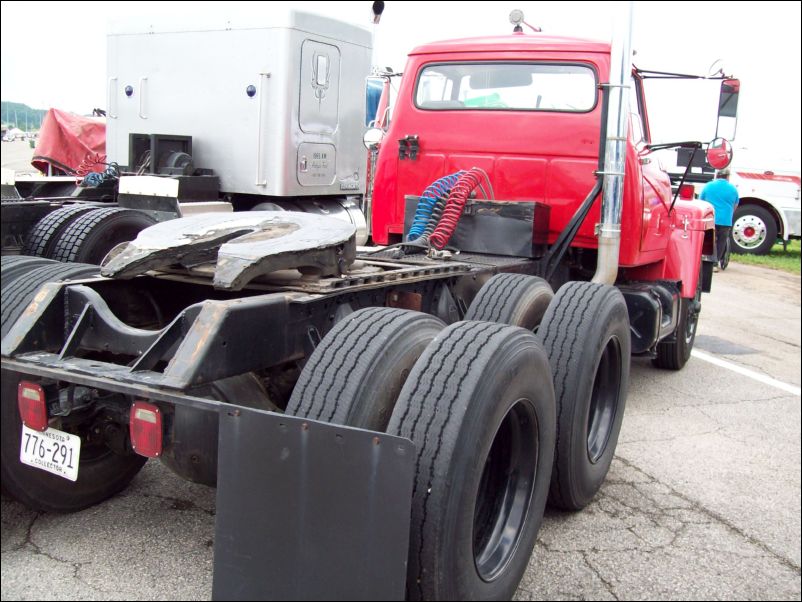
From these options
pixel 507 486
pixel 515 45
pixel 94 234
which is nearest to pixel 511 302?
pixel 507 486

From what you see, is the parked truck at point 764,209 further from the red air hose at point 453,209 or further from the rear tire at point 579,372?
the rear tire at point 579,372

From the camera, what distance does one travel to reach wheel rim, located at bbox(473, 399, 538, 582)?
2869 millimetres

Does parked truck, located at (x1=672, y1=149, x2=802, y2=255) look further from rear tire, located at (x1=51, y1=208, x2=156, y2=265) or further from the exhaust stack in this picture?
rear tire, located at (x1=51, y1=208, x2=156, y2=265)

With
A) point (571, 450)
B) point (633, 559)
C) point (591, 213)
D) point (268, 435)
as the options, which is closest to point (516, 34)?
point (591, 213)

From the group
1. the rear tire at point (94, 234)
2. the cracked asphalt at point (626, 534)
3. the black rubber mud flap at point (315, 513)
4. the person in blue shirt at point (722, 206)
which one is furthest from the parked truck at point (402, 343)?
the person in blue shirt at point (722, 206)

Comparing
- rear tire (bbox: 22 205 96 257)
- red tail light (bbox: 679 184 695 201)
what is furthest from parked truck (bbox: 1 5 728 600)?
rear tire (bbox: 22 205 96 257)

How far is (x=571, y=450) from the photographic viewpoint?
11.6 ft

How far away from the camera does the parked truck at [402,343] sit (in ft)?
6.95

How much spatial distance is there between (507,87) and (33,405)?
152 inches

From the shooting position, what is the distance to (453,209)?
479 centimetres

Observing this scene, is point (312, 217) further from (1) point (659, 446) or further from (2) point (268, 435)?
(1) point (659, 446)

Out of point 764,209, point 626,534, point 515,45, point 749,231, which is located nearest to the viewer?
point 626,534

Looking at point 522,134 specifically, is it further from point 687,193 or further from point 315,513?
point 315,513

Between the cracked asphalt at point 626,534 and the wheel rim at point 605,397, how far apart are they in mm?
263
